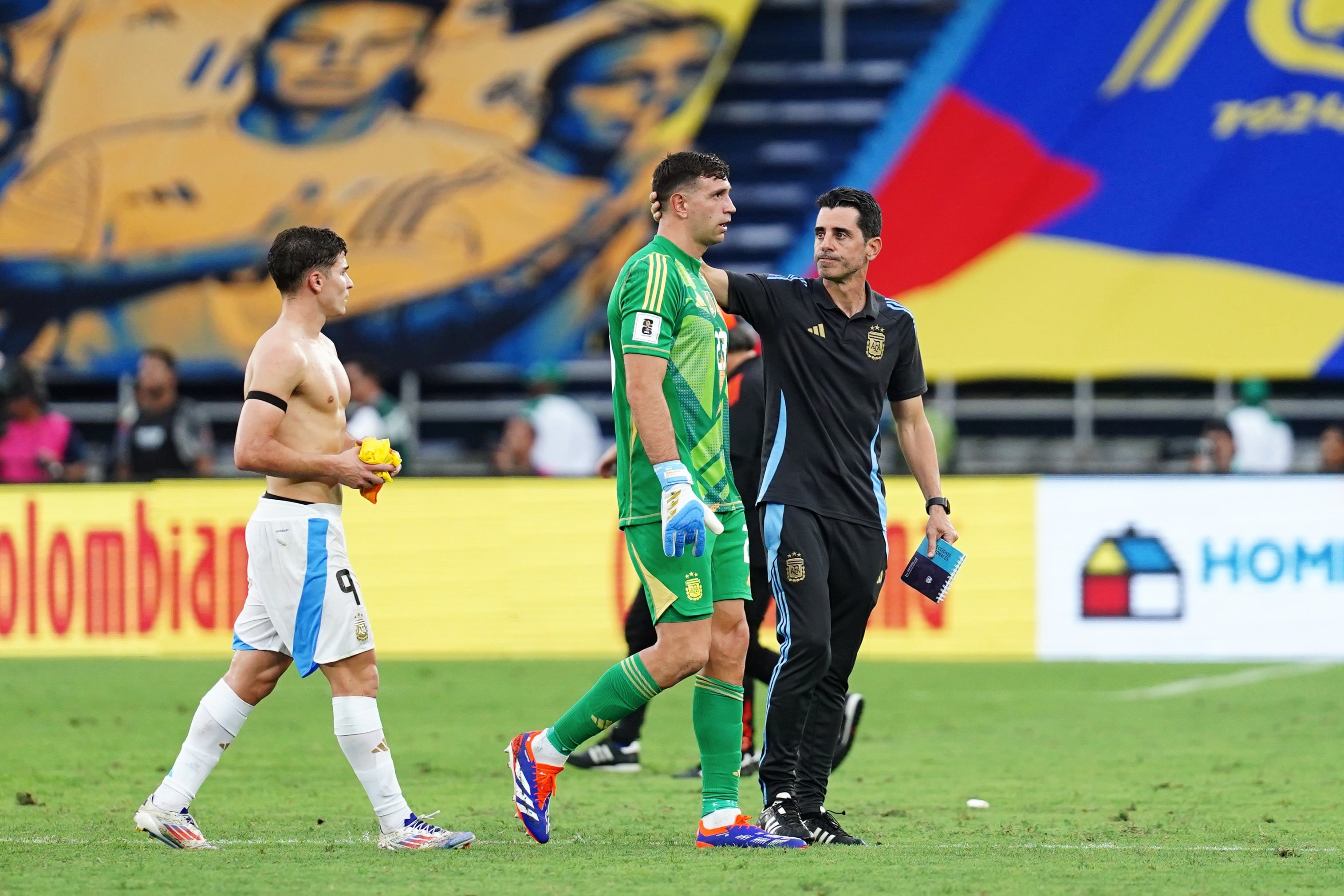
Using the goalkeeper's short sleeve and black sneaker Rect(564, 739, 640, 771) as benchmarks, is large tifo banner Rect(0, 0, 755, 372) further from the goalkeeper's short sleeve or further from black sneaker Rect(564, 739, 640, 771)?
→ the goalkeeper's short sleeve

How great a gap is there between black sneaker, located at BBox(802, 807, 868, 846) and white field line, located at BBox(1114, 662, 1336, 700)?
575cm

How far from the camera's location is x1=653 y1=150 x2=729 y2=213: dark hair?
6668mm

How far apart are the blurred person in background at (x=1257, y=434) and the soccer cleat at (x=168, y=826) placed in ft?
40.1

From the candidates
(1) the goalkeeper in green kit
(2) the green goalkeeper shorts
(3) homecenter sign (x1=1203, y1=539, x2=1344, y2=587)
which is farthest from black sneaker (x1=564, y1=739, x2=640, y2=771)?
(3) homecenter sign (x1=1203, y1=539, x2=1344, y2=587)

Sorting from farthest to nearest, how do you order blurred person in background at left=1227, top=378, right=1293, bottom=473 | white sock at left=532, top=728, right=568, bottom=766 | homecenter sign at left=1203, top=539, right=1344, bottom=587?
1. blurred person in background at left=1227, top=378, right=1293, bottom=473
2. homecenter sign at left=1203, top=539, right=1344, bottom=587
3. white sock at left=532, top=728, right=568, bottom=766

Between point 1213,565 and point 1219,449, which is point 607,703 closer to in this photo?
point 1213,565

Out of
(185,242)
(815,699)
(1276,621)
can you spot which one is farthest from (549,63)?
(815,699)

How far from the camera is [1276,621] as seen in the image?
46.3 ft

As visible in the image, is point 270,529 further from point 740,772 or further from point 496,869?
point 740,772

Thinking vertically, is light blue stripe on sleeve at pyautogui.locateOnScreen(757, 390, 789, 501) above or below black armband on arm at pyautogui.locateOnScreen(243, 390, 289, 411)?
below

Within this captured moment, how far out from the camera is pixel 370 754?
648 cm

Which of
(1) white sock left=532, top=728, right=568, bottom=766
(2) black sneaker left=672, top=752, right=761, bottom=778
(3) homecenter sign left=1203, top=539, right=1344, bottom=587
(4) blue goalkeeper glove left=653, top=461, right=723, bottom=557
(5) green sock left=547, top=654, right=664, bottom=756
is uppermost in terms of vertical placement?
(4) blue goalkeeper glove left=653, top=461, right=723, bottom=557

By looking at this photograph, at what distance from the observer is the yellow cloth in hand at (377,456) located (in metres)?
6.45

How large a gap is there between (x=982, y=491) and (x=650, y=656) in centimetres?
816
